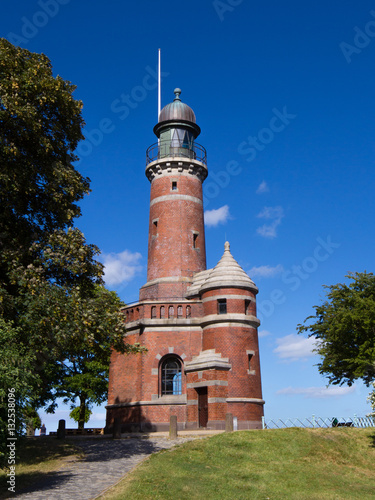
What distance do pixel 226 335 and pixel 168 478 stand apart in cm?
1489

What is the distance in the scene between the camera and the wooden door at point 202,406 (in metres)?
28.1

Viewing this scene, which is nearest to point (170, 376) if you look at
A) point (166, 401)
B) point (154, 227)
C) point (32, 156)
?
point (166, 401)

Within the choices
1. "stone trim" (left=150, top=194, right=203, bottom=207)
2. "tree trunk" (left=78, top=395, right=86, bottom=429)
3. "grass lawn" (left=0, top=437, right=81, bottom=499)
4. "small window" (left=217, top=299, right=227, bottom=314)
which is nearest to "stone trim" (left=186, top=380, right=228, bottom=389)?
"small window" (left=217, top=299, right=227, bottom=314)

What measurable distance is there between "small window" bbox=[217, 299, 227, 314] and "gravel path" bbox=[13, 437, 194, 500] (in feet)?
30.4

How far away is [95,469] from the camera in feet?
53.9

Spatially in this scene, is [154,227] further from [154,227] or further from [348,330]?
[348,330]

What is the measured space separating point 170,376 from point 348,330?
35.7 feet

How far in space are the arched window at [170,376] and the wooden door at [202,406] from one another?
5.14ft

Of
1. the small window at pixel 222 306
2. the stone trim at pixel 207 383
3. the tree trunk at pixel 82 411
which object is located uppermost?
the small window at pixel 222 306

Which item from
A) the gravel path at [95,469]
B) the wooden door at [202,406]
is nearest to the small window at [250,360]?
the wooden door at [202,406]

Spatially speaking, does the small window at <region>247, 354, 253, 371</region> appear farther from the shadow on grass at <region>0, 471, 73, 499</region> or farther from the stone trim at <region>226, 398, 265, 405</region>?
the shadow on grass at <region>0, 471, 73, 499</region>

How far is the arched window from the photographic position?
97.8ft

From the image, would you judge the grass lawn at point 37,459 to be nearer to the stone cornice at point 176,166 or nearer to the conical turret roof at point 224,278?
the conical turret roof at point 224,278

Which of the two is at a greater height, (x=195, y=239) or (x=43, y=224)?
(x=195, y=239)
